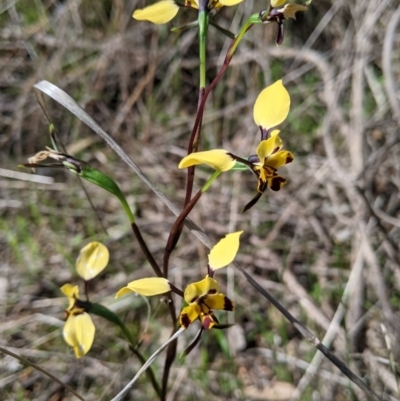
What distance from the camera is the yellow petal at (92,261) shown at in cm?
100

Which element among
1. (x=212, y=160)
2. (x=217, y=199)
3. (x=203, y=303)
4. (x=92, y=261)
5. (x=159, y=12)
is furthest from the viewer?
(x=217, y=199)

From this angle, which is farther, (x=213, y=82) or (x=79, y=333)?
(x=79, y=333)

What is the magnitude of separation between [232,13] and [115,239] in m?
1.24

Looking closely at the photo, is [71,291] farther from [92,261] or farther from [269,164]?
[269,164]

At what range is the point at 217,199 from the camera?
6.54ft

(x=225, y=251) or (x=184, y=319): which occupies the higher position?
(x=225, y=251)

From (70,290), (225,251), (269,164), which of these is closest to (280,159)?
(269,164)

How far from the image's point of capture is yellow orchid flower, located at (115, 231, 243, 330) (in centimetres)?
73

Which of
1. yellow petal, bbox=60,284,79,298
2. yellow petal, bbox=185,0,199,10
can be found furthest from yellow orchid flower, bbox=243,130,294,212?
yellow petal, bbox=60,284,79,298

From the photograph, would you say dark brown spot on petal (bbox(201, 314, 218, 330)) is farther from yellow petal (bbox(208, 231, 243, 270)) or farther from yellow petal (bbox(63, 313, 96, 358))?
yellow petal (bbox(63, 313, 96, 358))

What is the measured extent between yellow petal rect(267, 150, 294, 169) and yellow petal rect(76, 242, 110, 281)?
0.40m

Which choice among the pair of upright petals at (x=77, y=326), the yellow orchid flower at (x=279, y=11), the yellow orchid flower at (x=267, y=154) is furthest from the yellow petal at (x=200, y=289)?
the yellow orchid flower at (x=279, y=11)

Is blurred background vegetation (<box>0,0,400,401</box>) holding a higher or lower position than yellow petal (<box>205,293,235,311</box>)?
lower

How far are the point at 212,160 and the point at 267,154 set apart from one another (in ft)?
0.31
